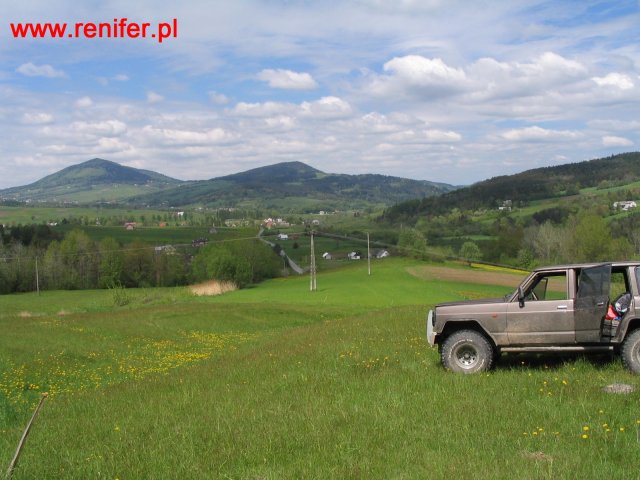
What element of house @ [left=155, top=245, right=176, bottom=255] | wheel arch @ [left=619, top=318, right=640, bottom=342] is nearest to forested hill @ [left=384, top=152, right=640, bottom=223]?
house @ [left=155, top=245, right=176, bottom=255]

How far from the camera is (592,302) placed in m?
11.3

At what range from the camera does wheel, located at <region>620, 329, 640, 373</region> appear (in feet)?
34.7

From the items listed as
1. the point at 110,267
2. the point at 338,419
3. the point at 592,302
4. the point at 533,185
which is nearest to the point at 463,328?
the point at 592,302

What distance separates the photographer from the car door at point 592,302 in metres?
11.2

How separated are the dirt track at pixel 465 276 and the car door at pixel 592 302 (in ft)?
178

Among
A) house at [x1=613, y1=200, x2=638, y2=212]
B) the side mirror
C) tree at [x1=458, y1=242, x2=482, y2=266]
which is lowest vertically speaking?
tree at [x1=458, y1=242, x2=482, y2=266]

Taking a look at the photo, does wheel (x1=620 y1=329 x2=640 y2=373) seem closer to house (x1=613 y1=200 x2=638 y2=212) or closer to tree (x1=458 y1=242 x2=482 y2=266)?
tree (x1=458 y1=242 x2=482 y2=266)

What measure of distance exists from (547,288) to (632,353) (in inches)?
74.2

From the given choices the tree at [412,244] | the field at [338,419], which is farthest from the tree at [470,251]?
the field at [338,419]

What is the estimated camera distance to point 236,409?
10156 millimetres

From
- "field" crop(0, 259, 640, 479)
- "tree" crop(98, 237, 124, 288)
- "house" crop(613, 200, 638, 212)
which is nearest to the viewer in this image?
"field" crop(0, 259, 640, 479)

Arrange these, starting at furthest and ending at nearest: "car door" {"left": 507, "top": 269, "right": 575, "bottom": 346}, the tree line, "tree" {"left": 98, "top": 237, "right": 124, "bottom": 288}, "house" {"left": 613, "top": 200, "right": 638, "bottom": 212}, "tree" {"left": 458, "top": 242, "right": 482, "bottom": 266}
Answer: "house" {"left": 613, "top": 200, "right": 638, "bottom": 212} < "tree" {"left": 98, "top": 237, "right": 124, "bottom": 288} < "tree" {"left": 458, "top": 242, "right": 482, "bottom": 266} < the tree line < "car door" {"left": 507, "top": 269, "right": 575, "bottom": 346}

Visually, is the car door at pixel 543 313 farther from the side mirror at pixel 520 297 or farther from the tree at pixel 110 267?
the tree at pixel 110 267

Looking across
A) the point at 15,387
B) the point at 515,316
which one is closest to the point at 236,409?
the point at 515,316
